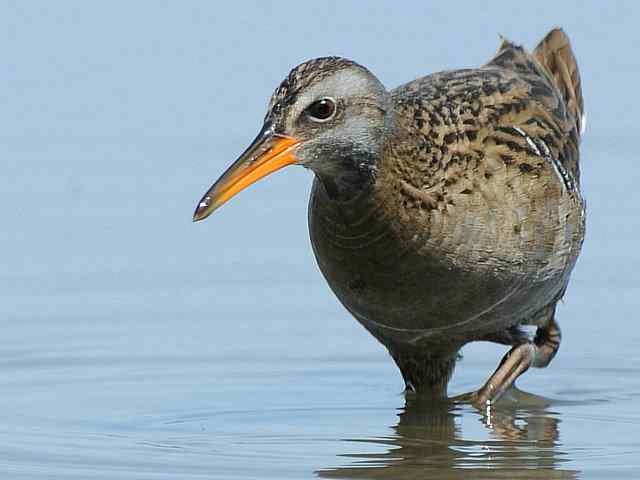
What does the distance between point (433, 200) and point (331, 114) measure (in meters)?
0.81

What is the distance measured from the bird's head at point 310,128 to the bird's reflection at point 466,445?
4.71ft

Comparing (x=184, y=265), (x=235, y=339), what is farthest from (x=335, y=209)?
(x=184, y=265)

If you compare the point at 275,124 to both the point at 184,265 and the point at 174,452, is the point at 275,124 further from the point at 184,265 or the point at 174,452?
the point at 184,265

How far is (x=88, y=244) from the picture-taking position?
13.6 metres

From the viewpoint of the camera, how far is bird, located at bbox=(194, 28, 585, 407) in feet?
29.4

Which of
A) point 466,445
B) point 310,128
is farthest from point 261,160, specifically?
point 466,445

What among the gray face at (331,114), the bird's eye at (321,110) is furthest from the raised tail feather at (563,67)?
the bird's eye at (321,110)

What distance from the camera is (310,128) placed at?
29.3ft

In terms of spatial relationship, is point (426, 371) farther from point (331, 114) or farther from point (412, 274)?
point (331, 114)

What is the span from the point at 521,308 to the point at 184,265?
367cm

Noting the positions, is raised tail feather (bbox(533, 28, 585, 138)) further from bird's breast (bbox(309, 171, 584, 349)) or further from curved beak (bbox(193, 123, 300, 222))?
curved beak (bbox(193, 123, 300, 222))

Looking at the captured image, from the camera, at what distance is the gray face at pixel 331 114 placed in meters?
8.90

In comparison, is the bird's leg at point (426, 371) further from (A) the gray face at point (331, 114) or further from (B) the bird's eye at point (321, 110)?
(B) the bird's eye at point (321, 110)

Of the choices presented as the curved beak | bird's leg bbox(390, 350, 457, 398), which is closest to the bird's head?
the curved beak
